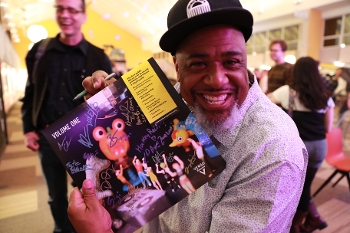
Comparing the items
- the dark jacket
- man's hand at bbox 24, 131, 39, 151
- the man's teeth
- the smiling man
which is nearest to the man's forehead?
the smiling man

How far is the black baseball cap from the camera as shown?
0.73 m

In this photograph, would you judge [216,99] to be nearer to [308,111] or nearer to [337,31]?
[308,111]

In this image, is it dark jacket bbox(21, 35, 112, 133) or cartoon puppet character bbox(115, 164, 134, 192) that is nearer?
cartoon puppet character bbox(115, 164, 134, 192)

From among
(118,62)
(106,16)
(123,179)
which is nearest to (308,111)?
(123,179)

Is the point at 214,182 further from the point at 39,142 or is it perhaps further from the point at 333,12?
the point at 333,12

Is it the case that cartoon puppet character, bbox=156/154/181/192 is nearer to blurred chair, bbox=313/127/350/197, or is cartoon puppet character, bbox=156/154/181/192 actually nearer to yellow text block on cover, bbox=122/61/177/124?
yellow text block on cover, bbox=122/61/177/124

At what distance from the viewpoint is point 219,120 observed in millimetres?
830

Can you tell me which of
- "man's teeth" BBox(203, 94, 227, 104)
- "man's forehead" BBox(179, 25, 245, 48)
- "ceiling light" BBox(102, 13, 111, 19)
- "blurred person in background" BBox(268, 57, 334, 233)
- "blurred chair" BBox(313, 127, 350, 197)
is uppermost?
"ceiling light" BBox(102, 13, 111, 19)

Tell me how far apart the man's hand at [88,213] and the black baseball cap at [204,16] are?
19.7 inches

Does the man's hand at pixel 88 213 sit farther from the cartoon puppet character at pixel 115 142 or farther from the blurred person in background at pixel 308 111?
the blurred person in background at pixel 308 111

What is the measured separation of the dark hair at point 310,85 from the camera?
2326 millimetres

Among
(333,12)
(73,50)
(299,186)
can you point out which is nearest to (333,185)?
(299,186)

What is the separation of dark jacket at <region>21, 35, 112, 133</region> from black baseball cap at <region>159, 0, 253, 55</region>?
40.6 inches

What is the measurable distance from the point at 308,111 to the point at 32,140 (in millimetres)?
2208
